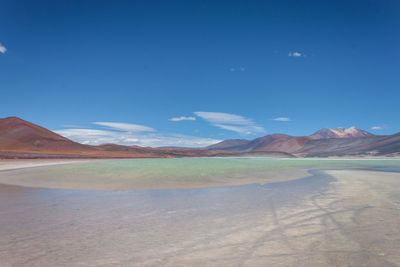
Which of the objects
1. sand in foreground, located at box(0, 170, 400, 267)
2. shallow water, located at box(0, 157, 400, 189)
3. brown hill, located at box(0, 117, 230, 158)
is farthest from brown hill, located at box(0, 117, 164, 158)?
sand in foreground, located at box(0, 170, 400, 267)

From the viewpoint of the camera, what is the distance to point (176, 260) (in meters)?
4.71

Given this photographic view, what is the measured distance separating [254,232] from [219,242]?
0.99m

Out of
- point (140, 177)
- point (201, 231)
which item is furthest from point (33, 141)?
point (201, 231)

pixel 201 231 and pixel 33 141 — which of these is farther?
pixel 33 141

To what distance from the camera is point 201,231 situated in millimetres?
6418

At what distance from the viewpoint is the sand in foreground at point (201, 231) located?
189 inches

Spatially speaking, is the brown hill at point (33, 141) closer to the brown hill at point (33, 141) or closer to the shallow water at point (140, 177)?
the brown hill at point (33, 141)

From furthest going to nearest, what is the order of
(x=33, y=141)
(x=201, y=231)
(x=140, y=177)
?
(x=33, y=141) → (x=140, y=177) → (x=201, y=231)

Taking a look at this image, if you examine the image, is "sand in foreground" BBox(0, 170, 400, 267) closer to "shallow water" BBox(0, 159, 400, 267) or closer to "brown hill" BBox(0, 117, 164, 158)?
"shallow water" BBox(0, 159, 400, 267)

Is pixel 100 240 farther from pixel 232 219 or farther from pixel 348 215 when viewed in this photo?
pixel 348 215

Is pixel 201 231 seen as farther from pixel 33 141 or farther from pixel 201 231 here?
pixel 33 141

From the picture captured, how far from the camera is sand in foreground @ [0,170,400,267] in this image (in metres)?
4.81

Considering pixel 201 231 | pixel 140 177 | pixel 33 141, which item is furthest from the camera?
pixel 33 141

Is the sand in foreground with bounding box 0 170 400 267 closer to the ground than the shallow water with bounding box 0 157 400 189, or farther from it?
closer to the ground
